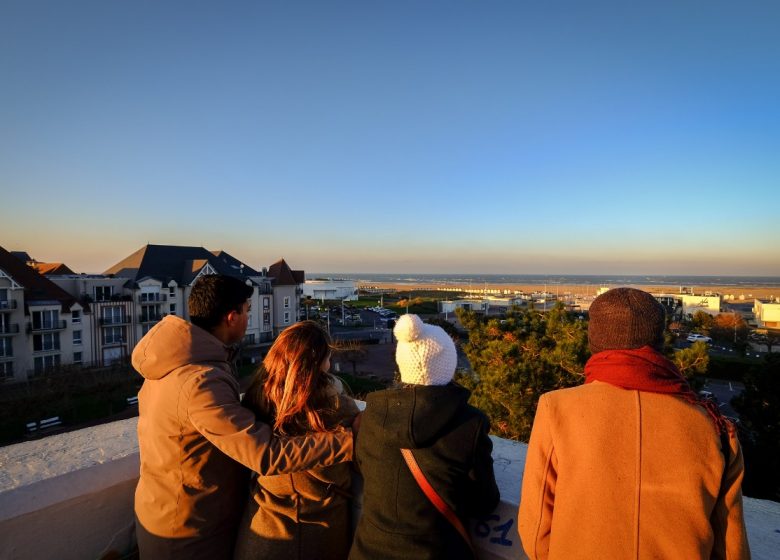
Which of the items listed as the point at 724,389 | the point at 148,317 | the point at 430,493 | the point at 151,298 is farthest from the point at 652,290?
the point at 430,493

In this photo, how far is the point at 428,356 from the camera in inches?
65.8

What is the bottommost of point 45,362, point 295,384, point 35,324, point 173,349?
point 45,362

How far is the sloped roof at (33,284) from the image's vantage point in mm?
22906

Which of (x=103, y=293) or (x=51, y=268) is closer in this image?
(x=103, y=293)

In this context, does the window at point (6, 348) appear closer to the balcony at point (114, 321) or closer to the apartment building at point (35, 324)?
the apartment building at point (35, 324)

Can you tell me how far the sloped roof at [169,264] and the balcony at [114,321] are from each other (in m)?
2.76

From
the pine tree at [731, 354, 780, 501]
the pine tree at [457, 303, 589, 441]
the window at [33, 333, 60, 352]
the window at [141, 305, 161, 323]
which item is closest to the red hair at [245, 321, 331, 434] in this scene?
the pine tree at [457, 303, 589, 441]

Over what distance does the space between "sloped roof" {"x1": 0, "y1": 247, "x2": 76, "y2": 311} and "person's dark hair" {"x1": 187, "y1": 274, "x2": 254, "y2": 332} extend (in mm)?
27075

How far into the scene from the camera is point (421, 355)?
1.67 m

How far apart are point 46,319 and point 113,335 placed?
3570 millimetres

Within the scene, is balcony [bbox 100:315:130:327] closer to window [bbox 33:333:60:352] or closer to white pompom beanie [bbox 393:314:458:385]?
window [bbox 33:333:60:352]

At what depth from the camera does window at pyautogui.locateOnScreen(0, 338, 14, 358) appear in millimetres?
21688

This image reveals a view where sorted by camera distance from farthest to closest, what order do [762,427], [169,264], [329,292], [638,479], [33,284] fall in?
[329,292], [169,264], [33,284], [762,427], [638,479]

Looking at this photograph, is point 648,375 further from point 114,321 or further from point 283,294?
point 283,294
